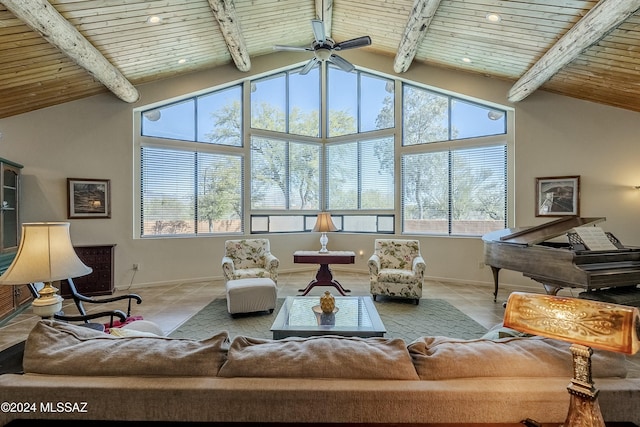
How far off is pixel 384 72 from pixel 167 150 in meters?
4.56

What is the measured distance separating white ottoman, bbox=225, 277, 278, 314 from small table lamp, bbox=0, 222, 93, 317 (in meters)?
2.08

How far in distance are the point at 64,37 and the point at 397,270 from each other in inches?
198

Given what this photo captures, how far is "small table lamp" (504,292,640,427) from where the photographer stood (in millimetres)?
769

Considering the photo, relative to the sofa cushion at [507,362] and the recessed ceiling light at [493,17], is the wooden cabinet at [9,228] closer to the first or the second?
the sofa cushion at [507,362]

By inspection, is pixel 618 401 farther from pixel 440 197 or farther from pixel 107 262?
pixel 107 262

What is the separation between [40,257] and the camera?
5.62ft

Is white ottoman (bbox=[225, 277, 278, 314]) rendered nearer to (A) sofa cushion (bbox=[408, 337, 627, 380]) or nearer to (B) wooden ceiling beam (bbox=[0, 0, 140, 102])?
(A) sofa cushion (bbox=[408, 337, 627, 380])

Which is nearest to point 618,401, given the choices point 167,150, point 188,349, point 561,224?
point 188,349

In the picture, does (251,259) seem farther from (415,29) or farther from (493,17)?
(493,17)

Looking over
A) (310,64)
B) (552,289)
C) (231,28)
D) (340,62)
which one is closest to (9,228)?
(231,28)

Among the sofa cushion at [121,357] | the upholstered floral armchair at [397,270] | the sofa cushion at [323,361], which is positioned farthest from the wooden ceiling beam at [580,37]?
the sofa cushion at [121,357]

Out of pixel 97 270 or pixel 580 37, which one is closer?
pixel 580 37

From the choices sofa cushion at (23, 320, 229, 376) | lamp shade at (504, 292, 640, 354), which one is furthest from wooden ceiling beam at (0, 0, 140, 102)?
lamp shade at (504, 292, 640, 354)

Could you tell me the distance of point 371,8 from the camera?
4.73 metres
